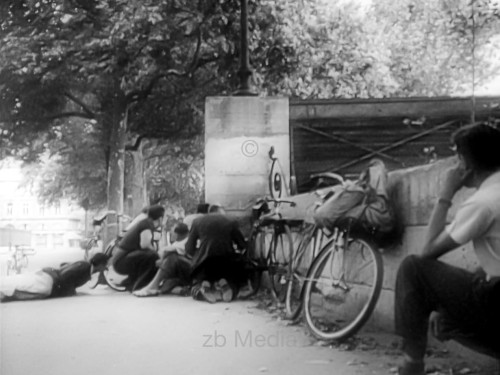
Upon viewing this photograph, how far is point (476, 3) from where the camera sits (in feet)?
6.55

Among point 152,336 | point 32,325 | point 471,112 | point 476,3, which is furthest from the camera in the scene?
point 32,325

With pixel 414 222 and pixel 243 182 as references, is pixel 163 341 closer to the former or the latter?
pixel 243 182

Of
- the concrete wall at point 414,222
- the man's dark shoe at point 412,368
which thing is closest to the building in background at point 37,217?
the concrete wall at point 414,222

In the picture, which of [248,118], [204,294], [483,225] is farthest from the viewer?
[204,294]

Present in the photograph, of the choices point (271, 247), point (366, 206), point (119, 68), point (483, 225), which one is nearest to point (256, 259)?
point (271, 247)

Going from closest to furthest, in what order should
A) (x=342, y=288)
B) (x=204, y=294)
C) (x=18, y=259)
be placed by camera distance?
(x=342, y=288) < (x=204, y=294) < (x=18, y=259)

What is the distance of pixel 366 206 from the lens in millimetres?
1818

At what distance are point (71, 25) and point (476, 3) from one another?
152 cm

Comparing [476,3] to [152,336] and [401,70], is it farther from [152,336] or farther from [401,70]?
[152,336]

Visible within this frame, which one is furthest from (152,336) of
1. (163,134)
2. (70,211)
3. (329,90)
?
(329,90)

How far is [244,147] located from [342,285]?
59 cm

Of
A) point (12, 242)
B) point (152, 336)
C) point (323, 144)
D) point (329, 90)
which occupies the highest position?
point (329, 90)

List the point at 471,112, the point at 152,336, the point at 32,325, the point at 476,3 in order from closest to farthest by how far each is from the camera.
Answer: the point at 471,112
the point at 476,3
the point at 152,336
the point at 32,325

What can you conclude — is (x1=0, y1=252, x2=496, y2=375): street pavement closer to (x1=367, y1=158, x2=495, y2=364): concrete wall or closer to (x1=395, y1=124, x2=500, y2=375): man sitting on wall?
(x1=367, y1=158, x2=495, y2=364): concrete wall
